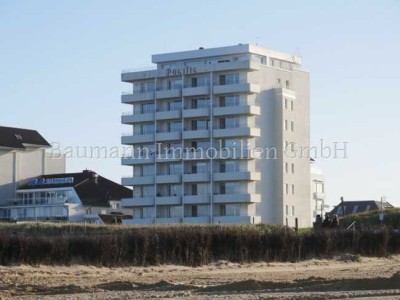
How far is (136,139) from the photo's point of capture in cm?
10088

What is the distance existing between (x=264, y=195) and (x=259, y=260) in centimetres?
5086

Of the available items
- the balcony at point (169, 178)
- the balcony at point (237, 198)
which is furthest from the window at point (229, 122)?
the balcony at point (237, 198)

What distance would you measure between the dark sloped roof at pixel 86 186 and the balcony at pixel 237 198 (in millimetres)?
20733

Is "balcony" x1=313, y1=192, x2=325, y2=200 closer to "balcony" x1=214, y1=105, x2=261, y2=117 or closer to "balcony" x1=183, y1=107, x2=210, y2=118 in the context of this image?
"balcony" x1=214, y1=105, x2=261, y2=117

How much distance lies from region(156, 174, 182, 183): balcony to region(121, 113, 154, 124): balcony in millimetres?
6110

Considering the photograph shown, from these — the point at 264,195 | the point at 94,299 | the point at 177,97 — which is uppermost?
the point at 177,97

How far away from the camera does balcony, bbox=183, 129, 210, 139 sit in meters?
96.8

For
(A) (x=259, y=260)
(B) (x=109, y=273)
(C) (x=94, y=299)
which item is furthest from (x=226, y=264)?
(C) (x=94, y=299)

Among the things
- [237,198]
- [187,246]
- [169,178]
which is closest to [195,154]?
[169,178]

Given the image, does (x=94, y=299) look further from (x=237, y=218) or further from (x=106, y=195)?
(x=106, y=195)

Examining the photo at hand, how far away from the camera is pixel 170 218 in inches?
3868

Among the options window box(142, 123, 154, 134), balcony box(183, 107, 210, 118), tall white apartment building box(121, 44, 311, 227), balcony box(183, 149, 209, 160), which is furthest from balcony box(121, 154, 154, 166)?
balcony box(183, 107, 210, 118)

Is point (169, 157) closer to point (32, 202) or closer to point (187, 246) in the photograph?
point (32, 202)

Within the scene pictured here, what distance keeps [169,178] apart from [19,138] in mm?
27126
